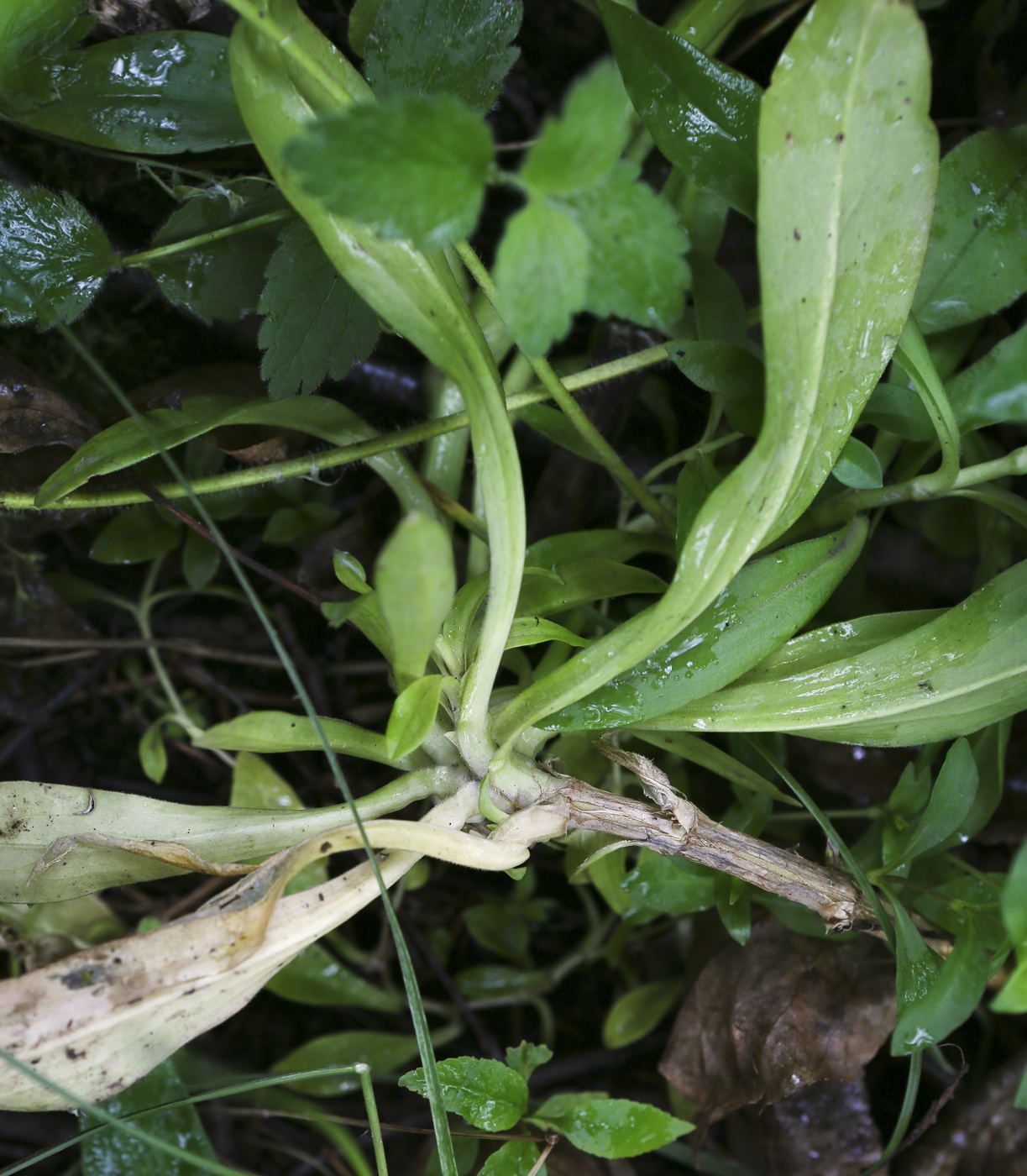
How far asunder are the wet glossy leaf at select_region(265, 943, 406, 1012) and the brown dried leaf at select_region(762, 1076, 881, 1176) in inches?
22.0

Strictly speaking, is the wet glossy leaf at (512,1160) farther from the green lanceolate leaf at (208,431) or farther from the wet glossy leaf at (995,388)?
the wet glossy leaf at (995,388)

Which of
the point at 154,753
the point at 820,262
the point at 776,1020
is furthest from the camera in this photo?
the point at 154,753

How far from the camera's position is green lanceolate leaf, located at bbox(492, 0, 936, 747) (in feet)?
1.94

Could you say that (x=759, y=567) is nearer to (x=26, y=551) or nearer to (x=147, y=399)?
(x=147, y=399)

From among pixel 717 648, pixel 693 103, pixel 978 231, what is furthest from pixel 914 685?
pixel 693 103

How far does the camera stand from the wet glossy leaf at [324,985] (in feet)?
3.71

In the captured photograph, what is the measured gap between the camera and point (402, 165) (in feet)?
1.69

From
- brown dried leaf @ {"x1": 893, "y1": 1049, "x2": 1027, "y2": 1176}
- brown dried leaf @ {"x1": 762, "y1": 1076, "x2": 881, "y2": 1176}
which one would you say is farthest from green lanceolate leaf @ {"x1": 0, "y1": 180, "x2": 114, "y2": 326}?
brown dried leaf @ {"x1": 893, "y1": 1049, "x2": 1027, "y2": 1176}

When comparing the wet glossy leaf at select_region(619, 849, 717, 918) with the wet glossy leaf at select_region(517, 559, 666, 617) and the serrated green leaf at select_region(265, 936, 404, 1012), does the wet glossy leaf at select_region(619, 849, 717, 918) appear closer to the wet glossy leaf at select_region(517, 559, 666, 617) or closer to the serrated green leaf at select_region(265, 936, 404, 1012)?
the wet glossy leaf at select_region(517, 559, 666, 617)

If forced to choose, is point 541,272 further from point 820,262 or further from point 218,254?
point 218,254

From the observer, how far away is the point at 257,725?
814 millimetres

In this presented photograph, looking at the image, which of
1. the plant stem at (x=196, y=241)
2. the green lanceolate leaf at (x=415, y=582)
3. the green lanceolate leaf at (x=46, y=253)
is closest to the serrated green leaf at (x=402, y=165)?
the green lanceolate leaf at (x=415, y=582)

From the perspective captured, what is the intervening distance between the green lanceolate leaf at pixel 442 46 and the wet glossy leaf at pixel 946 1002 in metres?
0.89

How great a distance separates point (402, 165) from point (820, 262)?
33cm
